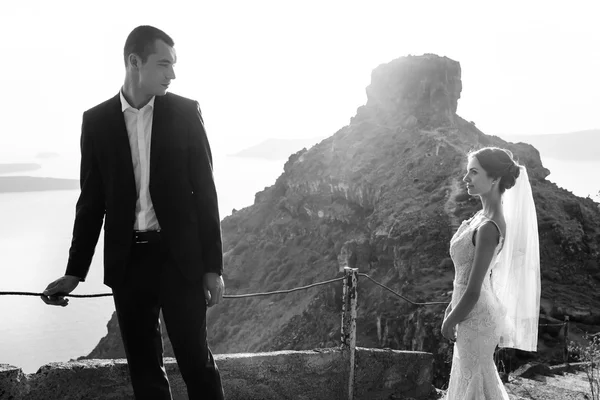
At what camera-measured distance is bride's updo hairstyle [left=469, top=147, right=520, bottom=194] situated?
332 cm

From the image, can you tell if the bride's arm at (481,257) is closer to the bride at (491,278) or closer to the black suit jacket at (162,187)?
the bride at (491,278)

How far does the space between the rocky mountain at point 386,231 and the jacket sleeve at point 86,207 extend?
1344 centimetres

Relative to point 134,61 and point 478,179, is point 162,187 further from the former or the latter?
point 478,179

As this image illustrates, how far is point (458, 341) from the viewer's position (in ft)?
11.6

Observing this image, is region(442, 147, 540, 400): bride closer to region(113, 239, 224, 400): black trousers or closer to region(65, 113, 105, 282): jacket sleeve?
region(113, 239, 224, 400): black trousers

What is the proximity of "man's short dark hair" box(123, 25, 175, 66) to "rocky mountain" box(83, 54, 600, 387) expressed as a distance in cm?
1365

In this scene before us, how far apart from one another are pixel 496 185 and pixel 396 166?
5354 centimetres

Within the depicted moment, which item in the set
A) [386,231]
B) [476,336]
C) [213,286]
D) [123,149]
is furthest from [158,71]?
[386,231]

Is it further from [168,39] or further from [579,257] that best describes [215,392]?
[579,257]

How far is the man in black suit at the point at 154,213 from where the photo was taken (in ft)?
8.05

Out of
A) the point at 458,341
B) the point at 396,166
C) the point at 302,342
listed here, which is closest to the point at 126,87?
the point at 458,341

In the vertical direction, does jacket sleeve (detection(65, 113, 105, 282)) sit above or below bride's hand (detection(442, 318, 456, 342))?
above

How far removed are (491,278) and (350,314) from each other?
1.17 meters

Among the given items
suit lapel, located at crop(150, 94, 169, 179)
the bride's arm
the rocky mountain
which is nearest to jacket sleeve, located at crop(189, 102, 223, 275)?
suit lapel, located at crop(150, 94, 169, 179)
